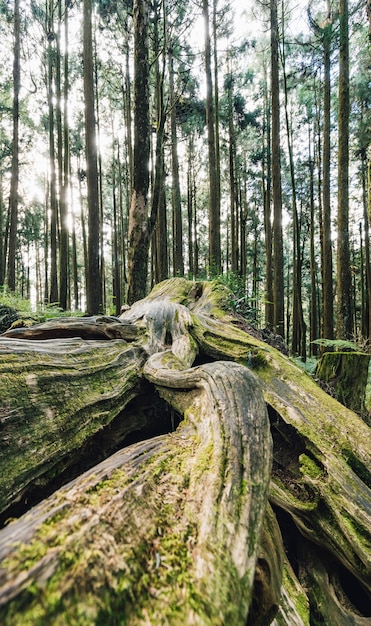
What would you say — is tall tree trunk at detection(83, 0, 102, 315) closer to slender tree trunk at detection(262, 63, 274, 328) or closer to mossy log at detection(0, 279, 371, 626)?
mossy log at detection(0, 279, 371, 626)

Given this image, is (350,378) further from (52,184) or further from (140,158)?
(52,184)

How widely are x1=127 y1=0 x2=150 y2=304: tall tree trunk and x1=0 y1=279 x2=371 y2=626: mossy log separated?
131 inches

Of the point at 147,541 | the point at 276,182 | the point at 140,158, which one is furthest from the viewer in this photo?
the point at 276,182

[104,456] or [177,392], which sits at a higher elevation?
A: [177,392]

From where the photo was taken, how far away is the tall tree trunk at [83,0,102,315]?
25.3 ft

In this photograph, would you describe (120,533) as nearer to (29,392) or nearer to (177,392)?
(29,392)

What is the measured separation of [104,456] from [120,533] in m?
1.11

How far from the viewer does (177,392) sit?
201 cm

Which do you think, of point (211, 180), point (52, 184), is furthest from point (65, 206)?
point (211, 180)

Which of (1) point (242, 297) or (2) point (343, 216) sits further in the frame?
(2) point (343, 216)

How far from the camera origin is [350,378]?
3.32m

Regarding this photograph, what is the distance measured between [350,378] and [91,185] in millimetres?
7162

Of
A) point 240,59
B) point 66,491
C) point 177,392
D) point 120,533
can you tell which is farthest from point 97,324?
point 240,59

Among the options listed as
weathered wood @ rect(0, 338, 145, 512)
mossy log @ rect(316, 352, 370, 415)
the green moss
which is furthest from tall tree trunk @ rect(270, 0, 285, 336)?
weathered wood @ rect(0, 338, 145, 512)
